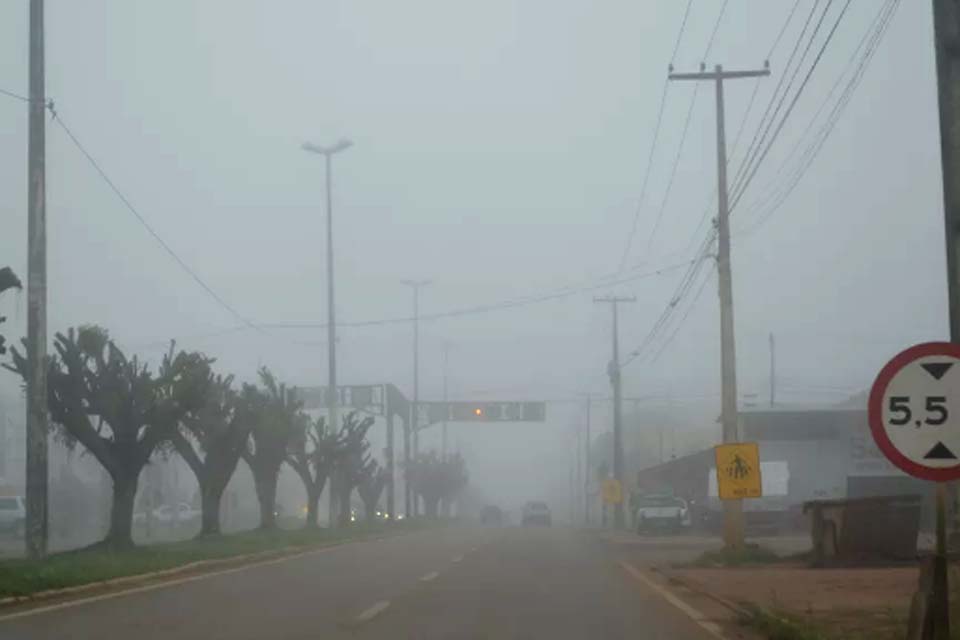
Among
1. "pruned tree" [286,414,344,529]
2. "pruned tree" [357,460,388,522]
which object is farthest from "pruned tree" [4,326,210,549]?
"pruned tree" [357,460,388,522]

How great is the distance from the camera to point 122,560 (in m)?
25.8

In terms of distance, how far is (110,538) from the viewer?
30.1 m

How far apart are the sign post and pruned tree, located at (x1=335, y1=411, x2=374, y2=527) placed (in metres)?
47.0

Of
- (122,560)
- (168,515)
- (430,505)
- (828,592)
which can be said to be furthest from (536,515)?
(828,592)

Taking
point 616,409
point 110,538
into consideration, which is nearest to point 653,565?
point 110,538

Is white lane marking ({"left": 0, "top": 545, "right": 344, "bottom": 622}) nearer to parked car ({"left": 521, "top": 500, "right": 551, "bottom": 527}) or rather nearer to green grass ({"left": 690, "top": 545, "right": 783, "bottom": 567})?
green grass ({"left": 690, "top": 545, "right": 783, "bottom": 567})

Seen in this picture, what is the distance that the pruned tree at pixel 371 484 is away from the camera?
71250 mm

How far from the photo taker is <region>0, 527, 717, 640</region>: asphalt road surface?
1423cm

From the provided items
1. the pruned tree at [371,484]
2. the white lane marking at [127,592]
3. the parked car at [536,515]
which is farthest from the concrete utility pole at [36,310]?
the parked car at [536,515]

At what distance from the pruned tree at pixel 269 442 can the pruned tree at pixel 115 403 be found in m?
13.4

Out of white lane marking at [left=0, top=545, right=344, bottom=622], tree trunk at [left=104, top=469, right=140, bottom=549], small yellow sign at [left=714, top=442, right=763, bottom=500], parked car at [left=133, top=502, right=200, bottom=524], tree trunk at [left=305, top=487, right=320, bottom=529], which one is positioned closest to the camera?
→ white lane marking at [left=0, top=545, right=344, bottom=622]

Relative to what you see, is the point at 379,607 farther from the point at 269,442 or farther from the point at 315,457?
the point at 315,457

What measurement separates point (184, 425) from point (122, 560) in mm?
12435

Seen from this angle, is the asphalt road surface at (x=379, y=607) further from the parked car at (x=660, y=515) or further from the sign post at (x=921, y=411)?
the parked car at (x=660, y=515)
